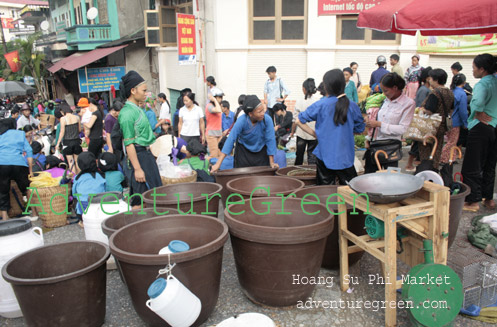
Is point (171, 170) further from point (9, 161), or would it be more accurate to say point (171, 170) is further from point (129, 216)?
point (9, 161)

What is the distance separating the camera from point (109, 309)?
11.3 ft

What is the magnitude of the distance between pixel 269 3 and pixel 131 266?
10768mm

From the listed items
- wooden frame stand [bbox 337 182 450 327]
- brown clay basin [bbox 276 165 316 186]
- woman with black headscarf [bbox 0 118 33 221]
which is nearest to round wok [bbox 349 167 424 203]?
wooden frame stand [bbox 337 182 450 327]

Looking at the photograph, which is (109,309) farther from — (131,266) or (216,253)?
(216,253)

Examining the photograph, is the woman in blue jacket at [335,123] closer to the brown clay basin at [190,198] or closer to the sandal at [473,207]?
the brown clay basin at [190,198]

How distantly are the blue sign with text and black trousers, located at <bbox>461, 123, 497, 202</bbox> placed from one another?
15.7 metres

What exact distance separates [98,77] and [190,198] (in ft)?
50.8

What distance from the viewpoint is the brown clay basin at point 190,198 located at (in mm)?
3928

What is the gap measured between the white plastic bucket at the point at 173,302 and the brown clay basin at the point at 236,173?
1965 mm

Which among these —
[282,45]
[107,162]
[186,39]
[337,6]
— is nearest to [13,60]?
[186,39]

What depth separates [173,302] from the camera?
2.60m

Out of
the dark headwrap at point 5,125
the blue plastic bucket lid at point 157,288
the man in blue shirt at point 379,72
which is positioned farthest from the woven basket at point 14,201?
the man in blue shirt at point 379,72

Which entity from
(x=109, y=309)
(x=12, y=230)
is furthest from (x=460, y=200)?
(x=12, y=230)

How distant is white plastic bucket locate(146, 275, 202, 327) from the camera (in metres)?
2.54
